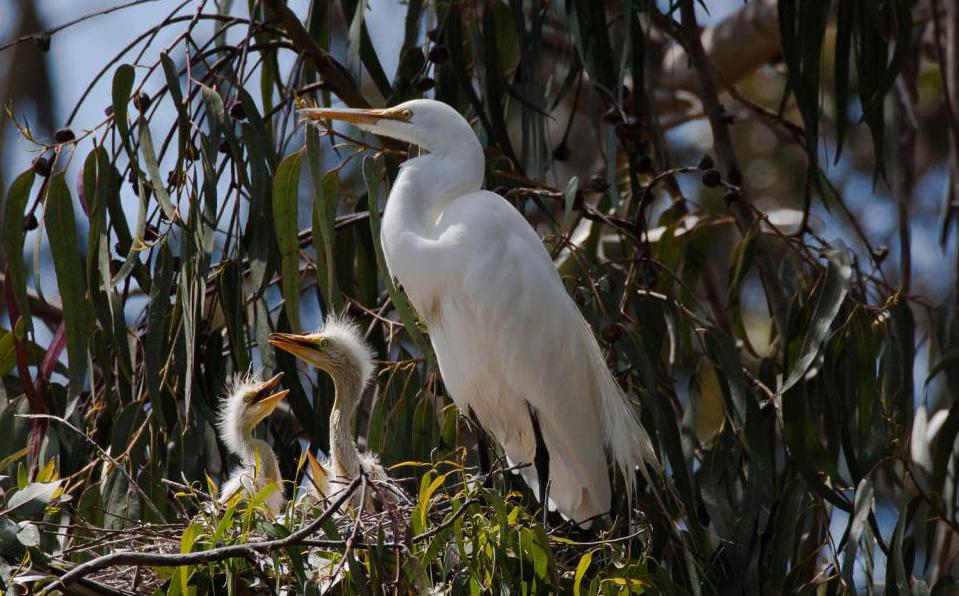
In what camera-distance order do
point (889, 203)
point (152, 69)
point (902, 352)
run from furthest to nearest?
1. point (889, 203)
2. point (902, 352)
3. point (152, 69)

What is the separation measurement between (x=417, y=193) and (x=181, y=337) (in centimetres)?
58

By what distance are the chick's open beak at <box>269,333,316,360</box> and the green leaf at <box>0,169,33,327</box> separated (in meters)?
0.52

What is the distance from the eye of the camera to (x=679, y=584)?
9.89 ft

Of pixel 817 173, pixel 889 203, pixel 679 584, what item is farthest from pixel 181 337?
pixel 889 203

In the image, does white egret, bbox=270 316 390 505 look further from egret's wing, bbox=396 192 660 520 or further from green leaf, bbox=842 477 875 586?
green leaf, bbox=842 477 875 586

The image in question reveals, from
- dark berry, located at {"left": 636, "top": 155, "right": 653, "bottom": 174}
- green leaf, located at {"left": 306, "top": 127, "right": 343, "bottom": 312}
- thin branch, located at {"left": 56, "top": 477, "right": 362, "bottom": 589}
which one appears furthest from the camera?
dark berry, located at {"left": 636, "top": 155, "right": 653, "bottom": 174}

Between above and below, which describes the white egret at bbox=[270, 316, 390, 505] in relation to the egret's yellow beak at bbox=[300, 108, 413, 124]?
below

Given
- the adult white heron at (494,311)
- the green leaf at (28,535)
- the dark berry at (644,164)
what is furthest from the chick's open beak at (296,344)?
the green leaf at (28,535)

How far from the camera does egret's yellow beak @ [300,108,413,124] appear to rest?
9.45 feet

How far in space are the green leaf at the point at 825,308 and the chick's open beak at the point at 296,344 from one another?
0.99 meters

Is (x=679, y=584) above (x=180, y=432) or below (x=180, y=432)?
below

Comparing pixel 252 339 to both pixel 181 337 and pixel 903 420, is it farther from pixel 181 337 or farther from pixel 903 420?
pixel 903 420

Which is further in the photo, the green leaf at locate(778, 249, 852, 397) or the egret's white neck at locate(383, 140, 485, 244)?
the egret's white neck at locate(383, 140, 485, 244)

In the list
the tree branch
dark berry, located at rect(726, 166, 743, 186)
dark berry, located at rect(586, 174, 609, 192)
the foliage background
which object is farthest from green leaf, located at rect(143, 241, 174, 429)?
dark berry, located at rect(726, 166, 743, 186)
